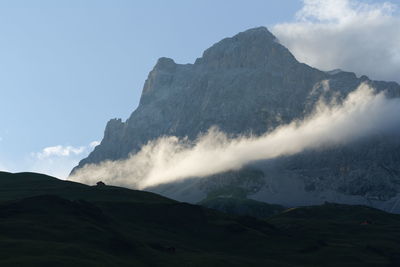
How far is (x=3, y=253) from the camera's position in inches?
6127

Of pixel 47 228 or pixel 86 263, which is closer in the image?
pixel 86 263

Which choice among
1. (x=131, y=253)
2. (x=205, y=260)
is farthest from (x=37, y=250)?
(x=205, y=260)

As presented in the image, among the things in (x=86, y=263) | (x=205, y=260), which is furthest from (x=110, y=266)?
(x=205, y=260)

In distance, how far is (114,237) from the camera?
197000 millimetres

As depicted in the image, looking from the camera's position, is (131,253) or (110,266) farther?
(131,253)

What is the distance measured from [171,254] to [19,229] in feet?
129

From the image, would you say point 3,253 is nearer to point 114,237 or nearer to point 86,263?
point 86,263

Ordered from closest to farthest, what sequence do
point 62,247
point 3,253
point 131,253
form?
point 3,253 → point 62,247 → point 131,253

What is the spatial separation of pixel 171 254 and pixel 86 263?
45.6m

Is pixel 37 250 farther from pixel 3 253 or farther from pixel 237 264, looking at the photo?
pixel 237 264

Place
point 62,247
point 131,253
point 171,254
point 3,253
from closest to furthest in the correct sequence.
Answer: point 3,253
point 62,247
point 131,253
point 171,254

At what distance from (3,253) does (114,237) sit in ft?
148

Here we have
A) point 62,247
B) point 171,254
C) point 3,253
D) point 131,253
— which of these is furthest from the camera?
point 171,254

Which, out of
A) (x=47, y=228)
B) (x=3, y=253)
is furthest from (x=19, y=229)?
(x=3, y=253)
